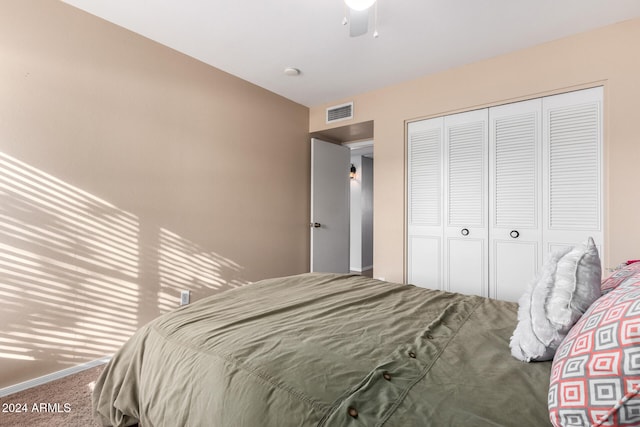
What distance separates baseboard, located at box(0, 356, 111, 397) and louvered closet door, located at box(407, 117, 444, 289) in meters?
2.79

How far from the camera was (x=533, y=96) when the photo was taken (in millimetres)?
2566

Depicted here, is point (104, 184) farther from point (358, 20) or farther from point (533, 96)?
point (533, 96)

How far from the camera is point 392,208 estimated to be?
3.36 meters

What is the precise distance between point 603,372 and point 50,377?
280 centimetres

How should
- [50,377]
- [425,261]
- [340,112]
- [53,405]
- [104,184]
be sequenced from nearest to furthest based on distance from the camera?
[53,405] < [50,377] < [104,184] < [425,261] < [340,112]

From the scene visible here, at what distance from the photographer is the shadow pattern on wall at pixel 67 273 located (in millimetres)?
1859

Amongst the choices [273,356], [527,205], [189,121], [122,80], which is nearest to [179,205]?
[189,121]

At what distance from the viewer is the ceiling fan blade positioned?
1.75 meters

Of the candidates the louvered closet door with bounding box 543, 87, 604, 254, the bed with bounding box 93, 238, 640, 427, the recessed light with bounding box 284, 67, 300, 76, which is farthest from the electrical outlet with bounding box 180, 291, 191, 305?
the louvered closet door with bounding box 543, 87, 604, 254

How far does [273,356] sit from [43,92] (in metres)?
2.32

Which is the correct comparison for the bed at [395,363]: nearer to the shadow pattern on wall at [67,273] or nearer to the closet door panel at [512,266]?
the shadow pattern on wall at [67,273]

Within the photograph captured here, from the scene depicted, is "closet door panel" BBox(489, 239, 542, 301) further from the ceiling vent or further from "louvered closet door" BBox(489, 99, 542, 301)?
the ceiling vent

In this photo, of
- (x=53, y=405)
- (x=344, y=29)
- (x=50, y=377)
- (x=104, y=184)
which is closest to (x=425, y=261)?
(x=344, y=29)

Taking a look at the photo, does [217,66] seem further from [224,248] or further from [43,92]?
[224,248]
